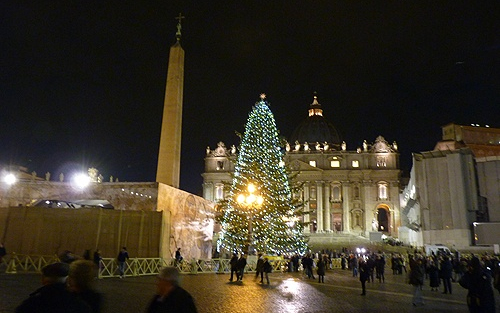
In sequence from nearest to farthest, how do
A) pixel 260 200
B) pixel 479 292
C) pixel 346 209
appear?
pixel 479 292 → pixel 260 200 → pixel 346 209

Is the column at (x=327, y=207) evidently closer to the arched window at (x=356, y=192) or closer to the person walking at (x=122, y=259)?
the arched window at (x=356, y=192)

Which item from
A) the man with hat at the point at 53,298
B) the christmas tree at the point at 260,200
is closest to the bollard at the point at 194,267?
the christmas tree at the point at 260,200

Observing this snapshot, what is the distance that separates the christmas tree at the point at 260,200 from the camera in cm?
2267

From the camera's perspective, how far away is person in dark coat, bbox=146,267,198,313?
3.51 metres

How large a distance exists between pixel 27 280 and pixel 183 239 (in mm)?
8328

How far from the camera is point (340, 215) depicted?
73438 mm

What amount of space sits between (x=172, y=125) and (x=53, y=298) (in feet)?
58.7

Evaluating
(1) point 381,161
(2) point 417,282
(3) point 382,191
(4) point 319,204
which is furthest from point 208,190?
(2) point 417,282

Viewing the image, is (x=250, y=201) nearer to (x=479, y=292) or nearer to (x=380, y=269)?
(x=380, y=269)

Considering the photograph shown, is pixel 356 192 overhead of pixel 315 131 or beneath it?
beneath

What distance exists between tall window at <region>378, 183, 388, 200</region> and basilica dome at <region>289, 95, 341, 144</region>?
16600mm

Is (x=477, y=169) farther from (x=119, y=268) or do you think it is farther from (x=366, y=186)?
(x=119, y=268)

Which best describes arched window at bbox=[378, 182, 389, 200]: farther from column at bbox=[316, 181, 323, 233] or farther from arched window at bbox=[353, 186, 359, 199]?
column at bbox=[316, 181, 323, 233]

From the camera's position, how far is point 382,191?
2832 inches
